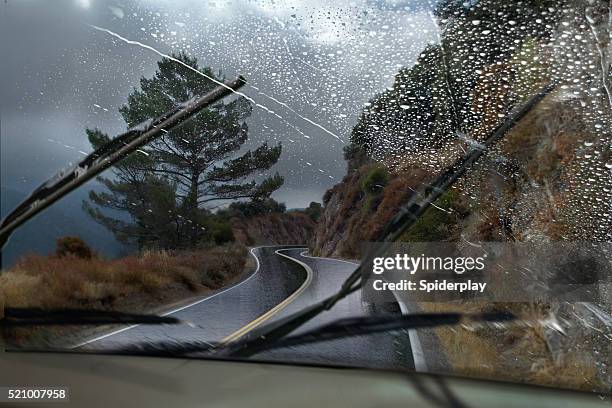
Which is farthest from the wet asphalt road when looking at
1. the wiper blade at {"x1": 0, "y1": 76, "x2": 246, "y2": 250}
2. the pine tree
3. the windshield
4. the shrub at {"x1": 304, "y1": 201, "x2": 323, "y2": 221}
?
the wiper blade at {"x1": 0, "y1": 76, "x2": 246, "y2": 250}

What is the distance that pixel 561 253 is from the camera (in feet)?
6.37

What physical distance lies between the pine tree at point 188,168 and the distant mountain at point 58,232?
7 centimetres

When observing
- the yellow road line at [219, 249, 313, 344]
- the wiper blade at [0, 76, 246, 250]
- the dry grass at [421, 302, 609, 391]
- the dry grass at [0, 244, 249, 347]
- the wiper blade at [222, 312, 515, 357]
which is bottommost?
the dry grass at [421, 302, 609, 391]

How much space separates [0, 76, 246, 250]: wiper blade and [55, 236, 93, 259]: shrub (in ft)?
0.57

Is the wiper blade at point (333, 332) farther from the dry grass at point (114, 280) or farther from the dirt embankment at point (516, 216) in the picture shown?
the dry grass at point (114, 280)

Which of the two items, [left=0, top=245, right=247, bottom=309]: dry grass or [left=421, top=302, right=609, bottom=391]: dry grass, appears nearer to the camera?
[left=421, top=302, right=609, bottom=391]: dry grass

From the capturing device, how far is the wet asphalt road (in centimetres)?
195

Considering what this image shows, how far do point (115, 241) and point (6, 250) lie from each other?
404 millimetres

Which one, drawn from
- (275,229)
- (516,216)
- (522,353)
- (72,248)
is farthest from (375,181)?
(72,248)

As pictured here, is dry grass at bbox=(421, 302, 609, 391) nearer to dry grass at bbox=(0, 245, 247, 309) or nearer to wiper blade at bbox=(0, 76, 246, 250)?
dry grass at bbox=(0, 245, 247, 309)

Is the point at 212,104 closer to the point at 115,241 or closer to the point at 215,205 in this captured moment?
the point at 215,205

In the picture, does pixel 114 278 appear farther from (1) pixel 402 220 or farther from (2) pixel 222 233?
(1) pixel 402 220

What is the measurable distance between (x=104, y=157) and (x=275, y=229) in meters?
0.66

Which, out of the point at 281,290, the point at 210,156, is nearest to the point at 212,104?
the point at 210,156
